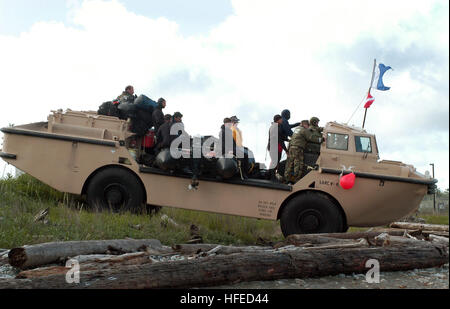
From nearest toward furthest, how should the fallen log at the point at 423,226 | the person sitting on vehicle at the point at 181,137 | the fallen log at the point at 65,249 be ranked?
the fallen log at the point at 65,249, the person sitting on vehicle at the point at 181,137, the fallen log at the point at 423,226

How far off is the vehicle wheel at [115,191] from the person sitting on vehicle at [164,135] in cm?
79

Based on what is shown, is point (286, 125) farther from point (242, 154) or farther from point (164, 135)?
point (164, 135)

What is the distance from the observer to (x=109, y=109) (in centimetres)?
963

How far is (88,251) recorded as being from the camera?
6.16 metres

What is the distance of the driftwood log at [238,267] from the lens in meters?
4.59

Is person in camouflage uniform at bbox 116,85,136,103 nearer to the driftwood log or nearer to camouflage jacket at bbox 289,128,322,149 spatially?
camouflage jacket at bbox 289,128,322,149

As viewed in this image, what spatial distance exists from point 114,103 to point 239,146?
9.27 feet

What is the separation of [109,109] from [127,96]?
46cm

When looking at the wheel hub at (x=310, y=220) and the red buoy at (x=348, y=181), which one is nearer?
the red buoy at (x=348, y=181)

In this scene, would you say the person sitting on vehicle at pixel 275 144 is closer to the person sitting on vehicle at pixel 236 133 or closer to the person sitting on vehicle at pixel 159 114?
the person sitting on vehicle at pixel 236 133

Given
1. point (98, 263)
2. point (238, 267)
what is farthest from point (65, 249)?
point (238, 267)

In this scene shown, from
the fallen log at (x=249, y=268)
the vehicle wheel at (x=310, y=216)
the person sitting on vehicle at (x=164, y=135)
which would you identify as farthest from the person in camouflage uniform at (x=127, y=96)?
the fallen log at (x=249, y=268)
